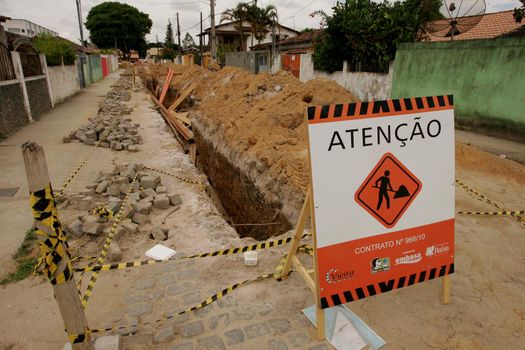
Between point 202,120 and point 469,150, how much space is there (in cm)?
895

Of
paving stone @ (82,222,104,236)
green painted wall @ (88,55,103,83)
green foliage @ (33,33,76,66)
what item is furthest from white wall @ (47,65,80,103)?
paving stone @ (82,222,104,236)

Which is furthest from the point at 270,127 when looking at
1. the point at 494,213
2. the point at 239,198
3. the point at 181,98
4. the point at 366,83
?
the point at 181,98

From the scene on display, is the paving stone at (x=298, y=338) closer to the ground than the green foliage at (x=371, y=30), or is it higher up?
closer to the ground

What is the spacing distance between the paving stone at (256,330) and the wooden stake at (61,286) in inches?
52.1

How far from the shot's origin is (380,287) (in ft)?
10.0

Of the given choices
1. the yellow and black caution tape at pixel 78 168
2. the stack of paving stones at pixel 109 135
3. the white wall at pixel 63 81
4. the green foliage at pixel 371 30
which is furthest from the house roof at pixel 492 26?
the white wall at pixel 63 81

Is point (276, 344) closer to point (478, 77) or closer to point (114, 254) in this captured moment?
point (114, 254)

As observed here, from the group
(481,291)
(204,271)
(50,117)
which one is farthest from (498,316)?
(50,117)

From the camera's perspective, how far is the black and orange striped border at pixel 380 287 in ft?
9.53

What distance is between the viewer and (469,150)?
7.97m

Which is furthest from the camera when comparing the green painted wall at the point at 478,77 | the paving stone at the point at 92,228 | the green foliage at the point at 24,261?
the green painted wall at the point at 478,77

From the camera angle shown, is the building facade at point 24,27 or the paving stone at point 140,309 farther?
the building facade at point 24,27

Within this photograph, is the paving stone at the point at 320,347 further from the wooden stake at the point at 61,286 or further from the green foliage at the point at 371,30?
the green foliage at the point at 371,30

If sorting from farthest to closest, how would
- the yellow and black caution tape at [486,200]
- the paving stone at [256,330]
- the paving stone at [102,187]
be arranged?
the paving stone at [102,187], the yellow and black caution tape at [486,200], the paving stone at [256,330]
